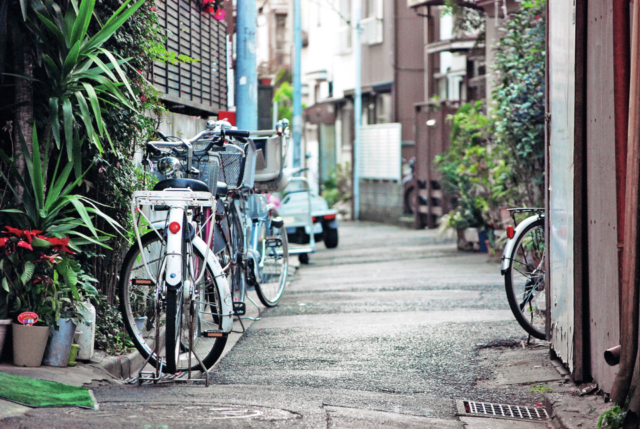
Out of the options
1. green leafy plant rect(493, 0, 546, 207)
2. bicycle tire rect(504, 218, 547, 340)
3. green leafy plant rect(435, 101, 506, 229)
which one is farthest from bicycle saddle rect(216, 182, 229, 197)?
green leafy plant rect(435, 101, 506, 229)

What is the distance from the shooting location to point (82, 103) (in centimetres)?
465

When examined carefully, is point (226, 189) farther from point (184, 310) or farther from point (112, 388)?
point (112, 388)

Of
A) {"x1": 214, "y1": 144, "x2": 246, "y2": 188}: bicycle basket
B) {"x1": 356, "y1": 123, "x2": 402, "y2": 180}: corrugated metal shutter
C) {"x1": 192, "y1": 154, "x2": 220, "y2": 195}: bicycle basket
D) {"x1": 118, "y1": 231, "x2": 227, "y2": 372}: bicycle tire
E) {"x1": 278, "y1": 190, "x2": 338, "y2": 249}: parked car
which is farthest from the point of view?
{"x1": 356, "y1": 123, "x2": 402, "y2": 180}: corrugated metal shutter

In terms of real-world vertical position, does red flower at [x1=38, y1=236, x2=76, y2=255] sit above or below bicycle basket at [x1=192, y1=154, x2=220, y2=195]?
below

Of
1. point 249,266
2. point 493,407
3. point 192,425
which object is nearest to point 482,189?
point 249,266

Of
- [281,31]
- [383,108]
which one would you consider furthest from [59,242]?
[281,31]

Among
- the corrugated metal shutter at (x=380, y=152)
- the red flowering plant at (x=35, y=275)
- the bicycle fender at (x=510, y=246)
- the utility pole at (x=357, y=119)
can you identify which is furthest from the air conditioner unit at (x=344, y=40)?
the red flowering plant at (x=35, y=275)

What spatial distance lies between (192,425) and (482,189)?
32.8ft

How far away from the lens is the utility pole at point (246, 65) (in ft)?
33.2

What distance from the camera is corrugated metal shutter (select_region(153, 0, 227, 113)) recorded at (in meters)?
7.91

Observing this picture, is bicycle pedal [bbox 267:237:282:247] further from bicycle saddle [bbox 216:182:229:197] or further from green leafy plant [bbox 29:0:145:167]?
green leafy plant [bbox 29:0:145:167]

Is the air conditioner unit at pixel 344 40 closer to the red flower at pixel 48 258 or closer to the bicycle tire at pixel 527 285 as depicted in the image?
the bicycle tire at pixel 527 285

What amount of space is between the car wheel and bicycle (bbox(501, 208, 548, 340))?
29.4 ft

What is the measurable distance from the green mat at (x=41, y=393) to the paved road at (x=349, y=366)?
0.11 metres
